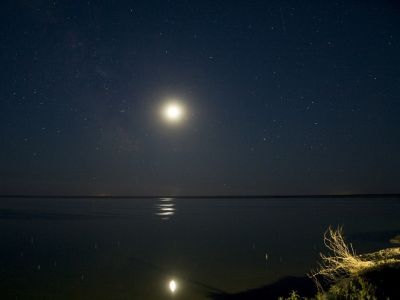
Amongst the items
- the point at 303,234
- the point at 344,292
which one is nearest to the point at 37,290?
the point at 344,292

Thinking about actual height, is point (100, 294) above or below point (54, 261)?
below

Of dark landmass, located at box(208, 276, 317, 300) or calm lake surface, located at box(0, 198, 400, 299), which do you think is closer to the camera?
dark landmass, located at box(208, 276, 317, 300)

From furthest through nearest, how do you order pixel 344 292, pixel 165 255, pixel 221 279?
pixel 165 255
pixel 221 279
pixel 344 292

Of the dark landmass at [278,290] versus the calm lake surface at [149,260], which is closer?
the dark landmass at [278,290]

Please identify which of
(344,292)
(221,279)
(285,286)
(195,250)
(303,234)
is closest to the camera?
(344,292)

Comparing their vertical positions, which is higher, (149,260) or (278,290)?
(149,260)

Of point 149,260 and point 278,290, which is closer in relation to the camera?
point 278,290

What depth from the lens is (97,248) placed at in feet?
133

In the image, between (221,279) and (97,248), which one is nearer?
(221,279)

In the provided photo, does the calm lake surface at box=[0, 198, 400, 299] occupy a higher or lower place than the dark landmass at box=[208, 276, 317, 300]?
higher

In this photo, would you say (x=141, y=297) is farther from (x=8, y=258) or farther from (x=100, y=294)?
(x=8, y=258)

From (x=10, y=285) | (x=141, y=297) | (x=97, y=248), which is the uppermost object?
(x=97, y=248)

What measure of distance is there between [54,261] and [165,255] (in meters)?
10.7

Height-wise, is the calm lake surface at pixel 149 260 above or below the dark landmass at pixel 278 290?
above
